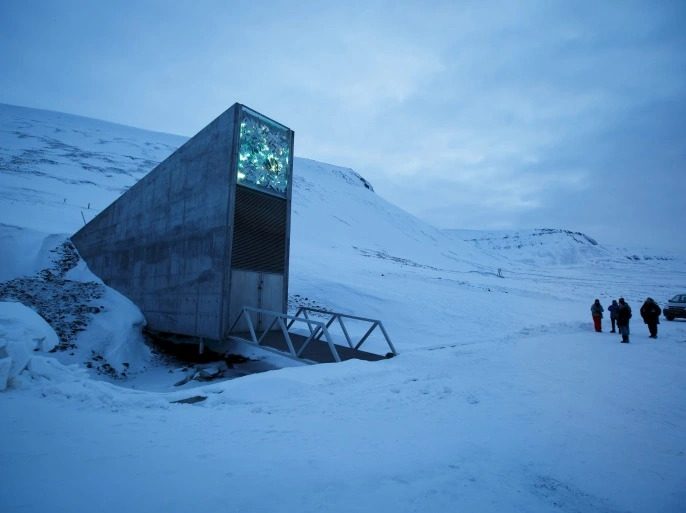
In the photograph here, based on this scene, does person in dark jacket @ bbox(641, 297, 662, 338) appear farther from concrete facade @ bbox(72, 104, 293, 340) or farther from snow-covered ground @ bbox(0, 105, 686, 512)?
concrete facade @ bbox(72, 104, 293, 340)

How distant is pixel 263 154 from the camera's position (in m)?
10.9

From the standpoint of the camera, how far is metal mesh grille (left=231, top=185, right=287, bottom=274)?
10.2 metres

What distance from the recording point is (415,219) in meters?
74.8

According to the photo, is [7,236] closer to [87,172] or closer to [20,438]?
[20,438]

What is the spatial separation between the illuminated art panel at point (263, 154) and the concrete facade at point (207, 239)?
65mm

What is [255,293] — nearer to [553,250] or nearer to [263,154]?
[263,154]

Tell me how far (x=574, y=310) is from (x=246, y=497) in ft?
78.0

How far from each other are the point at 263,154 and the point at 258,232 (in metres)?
2.37

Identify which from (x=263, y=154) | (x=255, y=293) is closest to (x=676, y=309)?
(x=255, y=293)

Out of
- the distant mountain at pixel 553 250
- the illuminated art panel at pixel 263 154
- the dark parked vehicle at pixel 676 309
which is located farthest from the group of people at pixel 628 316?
the distant mountain at pixel 553 250

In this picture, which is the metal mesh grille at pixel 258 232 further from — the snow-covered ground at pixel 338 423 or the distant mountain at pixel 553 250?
the distant mountain at pixel 553 250

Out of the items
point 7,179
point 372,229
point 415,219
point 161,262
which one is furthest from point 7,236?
point 415,219

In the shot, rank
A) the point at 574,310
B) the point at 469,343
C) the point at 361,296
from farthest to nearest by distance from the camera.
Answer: the point at 574,310 → the point at 361,296 → the point at 469,343

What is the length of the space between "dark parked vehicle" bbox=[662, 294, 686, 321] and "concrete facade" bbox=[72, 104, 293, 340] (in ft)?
59.9
